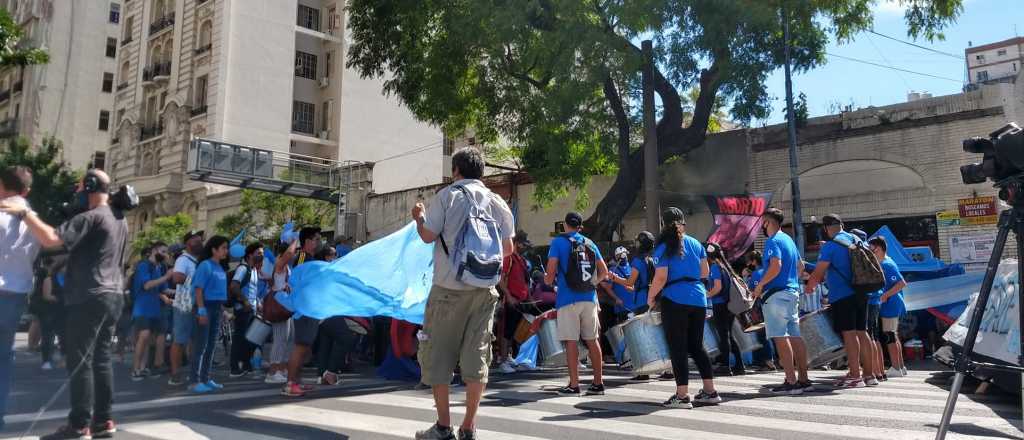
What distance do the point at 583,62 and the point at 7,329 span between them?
12470 mm

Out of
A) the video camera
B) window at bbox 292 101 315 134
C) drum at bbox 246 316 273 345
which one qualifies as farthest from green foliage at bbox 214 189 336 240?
the video camera

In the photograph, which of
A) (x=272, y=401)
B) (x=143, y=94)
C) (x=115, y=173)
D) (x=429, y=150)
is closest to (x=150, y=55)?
(x=143, y=94)

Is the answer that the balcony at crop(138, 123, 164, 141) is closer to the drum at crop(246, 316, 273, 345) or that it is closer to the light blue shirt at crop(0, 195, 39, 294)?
the drum at crop(246, 316, 273, 345)

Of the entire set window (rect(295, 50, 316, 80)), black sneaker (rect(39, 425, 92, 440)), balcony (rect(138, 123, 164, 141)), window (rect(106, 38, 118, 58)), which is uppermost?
window (rect(106, 38, 118, 58))

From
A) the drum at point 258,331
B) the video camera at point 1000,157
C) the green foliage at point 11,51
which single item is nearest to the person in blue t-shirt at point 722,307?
the video camera at point 1000,157

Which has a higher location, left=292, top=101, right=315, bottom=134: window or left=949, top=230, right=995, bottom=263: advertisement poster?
left=292, top=101, right=315, bottom=134: window

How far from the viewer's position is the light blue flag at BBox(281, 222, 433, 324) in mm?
7699

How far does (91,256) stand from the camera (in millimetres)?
5145

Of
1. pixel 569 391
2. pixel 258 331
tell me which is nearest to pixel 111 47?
pixel 258 331

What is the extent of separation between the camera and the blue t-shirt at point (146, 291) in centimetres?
1014

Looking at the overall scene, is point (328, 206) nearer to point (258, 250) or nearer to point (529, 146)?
point (529, 146)

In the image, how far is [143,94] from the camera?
43219 mm

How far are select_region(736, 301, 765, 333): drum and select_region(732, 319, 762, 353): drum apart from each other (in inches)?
2.8

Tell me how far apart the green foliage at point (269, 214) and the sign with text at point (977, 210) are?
2457 cm
